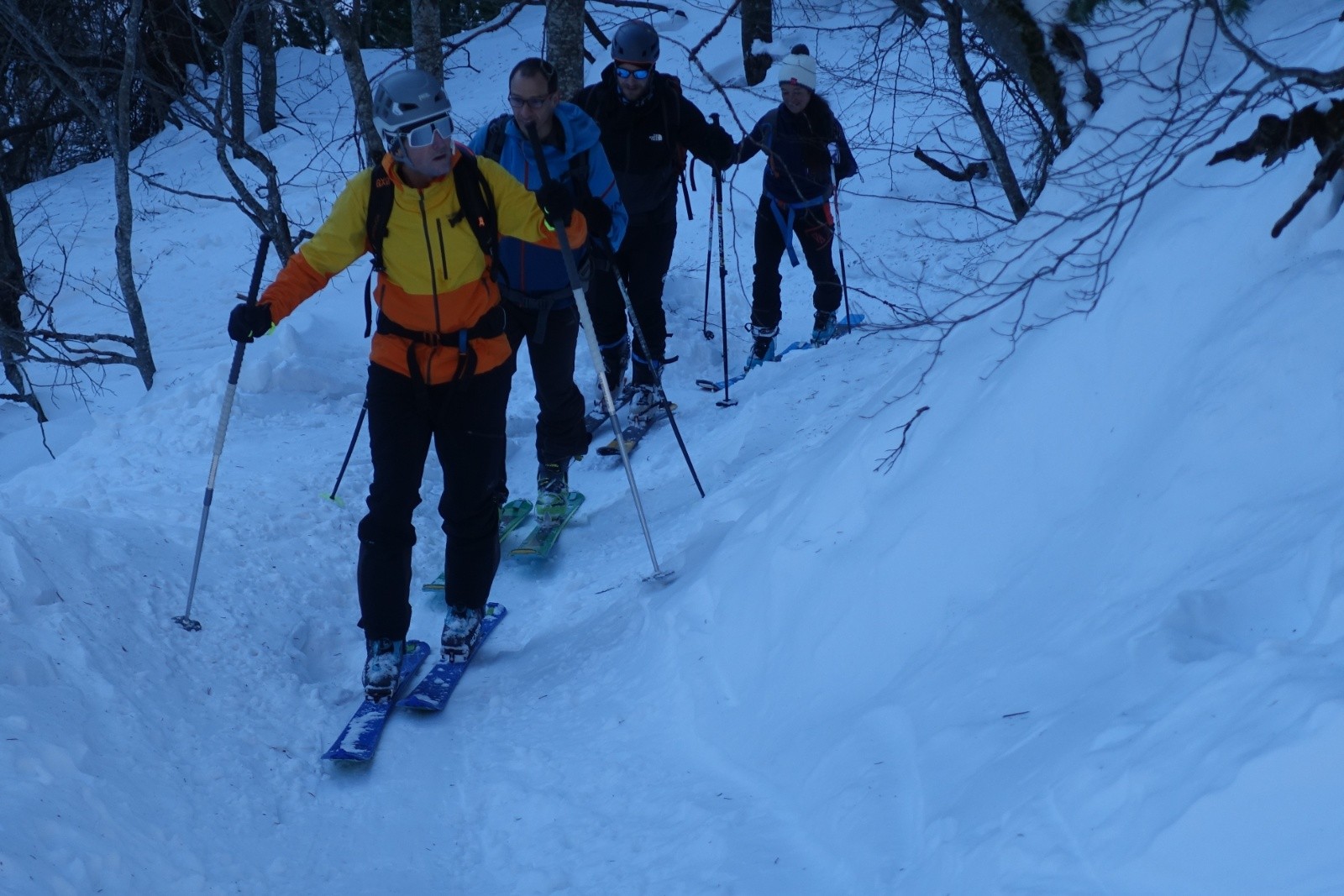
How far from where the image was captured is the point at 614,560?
5.40 metres

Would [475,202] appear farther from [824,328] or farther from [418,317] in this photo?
[824,328]

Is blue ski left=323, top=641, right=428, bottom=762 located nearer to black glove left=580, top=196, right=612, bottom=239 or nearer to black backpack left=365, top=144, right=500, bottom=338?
black backpack left=365, top=144, right=500, bottom=338

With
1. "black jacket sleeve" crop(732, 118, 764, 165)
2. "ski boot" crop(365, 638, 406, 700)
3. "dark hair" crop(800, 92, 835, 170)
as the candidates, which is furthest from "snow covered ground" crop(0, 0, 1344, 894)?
"dark hair" crop(800, 92, 835, 170)

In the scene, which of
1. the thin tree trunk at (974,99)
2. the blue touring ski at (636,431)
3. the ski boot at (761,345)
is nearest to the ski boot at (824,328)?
the ski boot at (761,345)

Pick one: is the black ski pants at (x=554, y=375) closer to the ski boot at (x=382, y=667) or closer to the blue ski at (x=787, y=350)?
the ski boot at (x=382, y=667)

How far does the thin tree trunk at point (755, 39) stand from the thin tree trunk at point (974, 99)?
10.1 meters

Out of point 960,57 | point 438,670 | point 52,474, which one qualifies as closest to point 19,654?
point 438,670

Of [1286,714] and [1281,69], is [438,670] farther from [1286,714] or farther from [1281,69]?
[1281,69]

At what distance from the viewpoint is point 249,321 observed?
388cm

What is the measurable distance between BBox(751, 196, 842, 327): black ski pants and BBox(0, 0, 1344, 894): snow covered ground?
8.79ft

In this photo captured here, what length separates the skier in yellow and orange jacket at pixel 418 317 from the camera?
382 centimetres

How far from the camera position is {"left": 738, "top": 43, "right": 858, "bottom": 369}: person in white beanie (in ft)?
25.1

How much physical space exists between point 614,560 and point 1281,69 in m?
3.57

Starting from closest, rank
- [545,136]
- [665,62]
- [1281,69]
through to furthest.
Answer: [1281,69] < [545,136] < [665,62]
